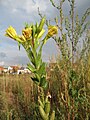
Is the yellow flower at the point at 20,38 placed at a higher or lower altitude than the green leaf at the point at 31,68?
higher

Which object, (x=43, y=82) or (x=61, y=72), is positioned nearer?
(x=43, y=82)

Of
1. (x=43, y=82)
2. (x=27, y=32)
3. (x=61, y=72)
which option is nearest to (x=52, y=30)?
(x=27, y=32)

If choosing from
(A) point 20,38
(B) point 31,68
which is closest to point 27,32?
(A) point 20,38

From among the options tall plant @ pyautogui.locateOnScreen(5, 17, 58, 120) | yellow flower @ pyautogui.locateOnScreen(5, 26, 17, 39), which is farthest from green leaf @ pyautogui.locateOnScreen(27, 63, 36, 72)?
yellow flower @ pyautogui.locateOnScreen(5, 26, 17, 39)

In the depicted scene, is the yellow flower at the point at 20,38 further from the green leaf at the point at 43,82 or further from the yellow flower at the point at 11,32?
the green leaf at the point at 43,82

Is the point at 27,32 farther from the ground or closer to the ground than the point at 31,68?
farther from the ground

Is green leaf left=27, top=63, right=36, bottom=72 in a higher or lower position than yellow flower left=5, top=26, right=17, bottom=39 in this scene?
lower

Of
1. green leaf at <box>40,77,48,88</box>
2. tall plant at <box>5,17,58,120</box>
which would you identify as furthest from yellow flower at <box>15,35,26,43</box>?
green leaf at <box>40,77,48,88</box>

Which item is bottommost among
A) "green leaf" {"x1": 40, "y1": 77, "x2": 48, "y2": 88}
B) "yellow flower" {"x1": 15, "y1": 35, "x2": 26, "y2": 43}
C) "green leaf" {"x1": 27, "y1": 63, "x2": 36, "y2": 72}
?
"green leaf" {"x1": 40, "y1": 77, "x2": 48, "y2": 88}

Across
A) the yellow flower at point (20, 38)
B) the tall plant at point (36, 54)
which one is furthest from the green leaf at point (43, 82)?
the yellow flower at point (20, 38)

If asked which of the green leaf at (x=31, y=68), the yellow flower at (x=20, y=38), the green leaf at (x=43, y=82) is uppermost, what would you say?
the yellow flower at (x=20, y=38)

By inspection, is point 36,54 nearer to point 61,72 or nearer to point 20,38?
point 20,38

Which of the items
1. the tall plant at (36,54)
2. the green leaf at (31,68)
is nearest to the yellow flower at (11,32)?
the tall plant at (36,54)

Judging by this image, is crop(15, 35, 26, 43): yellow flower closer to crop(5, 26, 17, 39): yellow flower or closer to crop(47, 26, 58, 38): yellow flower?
crop(5, 26, 17, 39): yellow flower
